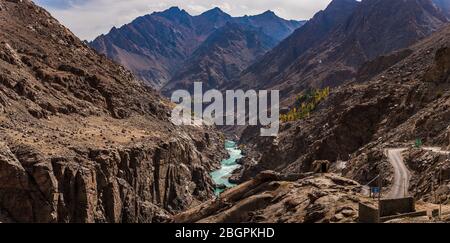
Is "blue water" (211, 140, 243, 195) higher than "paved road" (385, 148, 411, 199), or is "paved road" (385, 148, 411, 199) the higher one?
"blue water" (211, 140, 243, 195)

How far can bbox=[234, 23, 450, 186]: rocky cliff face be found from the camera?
2478 inches

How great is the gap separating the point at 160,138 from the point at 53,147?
26319 mm

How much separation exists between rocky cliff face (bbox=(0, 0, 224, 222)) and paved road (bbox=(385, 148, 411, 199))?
113ft

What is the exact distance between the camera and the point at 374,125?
9062 centimetres

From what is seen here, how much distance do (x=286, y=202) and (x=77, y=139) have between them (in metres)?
47.0

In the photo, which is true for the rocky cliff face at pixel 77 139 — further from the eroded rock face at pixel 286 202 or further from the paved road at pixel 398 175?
the paved road at pixel 398 175

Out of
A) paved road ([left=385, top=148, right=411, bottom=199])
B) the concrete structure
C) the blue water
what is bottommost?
the concrete structure

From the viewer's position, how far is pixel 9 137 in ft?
228

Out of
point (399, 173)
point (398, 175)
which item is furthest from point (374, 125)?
point (398, 175)

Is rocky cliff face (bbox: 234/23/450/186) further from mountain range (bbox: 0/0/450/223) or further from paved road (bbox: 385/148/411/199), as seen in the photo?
paved road (bbox: 385/148/411/199)

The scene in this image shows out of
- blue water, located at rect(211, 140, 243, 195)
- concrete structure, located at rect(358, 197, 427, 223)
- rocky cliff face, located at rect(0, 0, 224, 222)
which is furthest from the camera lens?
blue water, located at rect(211, 140, 243, 195)

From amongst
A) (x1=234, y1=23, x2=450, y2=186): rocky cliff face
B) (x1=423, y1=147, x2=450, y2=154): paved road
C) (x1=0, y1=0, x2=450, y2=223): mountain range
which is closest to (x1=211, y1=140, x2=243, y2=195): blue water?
(x1=0, y1=0, x2=450, y2=223): mountain range
